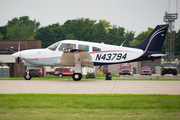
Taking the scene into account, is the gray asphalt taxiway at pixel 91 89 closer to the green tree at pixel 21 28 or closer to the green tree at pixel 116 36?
the green tree at pixel 116 36

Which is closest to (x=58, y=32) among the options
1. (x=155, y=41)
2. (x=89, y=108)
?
(x=155, y=41)

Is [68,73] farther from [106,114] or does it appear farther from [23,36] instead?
[23,36]

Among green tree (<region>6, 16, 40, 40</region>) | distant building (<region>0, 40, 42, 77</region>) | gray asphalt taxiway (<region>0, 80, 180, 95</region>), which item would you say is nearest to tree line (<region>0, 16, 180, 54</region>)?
green tree (<region>6, 16, 40, 40</region>)

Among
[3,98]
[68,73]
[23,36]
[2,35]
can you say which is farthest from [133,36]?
[3,98]

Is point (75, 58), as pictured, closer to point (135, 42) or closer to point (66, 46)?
point (66, 46)

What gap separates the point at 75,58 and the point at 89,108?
8.16m

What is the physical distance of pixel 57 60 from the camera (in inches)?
652

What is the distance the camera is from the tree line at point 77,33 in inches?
3519

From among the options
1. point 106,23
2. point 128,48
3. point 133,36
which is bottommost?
point 128,48

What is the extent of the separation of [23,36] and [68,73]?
69557 millimetres

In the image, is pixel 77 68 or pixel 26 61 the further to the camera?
pixel 26 61

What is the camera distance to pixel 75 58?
597 inches

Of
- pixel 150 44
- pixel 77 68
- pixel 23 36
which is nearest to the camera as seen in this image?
pixel 77 68

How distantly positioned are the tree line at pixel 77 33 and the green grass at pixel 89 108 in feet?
262
